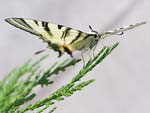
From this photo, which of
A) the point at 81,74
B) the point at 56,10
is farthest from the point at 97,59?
the point at 56,10

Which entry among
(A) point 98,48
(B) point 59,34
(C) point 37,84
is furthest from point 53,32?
(A) point 98,48

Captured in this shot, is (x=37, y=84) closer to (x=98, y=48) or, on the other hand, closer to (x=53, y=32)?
(x=53, y=32)

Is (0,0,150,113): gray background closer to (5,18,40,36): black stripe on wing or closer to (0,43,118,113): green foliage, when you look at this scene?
(0,43,118,113): green foliage

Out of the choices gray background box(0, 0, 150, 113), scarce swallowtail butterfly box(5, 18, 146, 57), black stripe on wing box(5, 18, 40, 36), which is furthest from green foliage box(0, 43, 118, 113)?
gray background box(0, 0, 150, 113)

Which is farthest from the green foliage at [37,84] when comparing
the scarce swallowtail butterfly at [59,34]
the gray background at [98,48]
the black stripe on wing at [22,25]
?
the gray background at [98,48]

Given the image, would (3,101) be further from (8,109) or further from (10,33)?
(10,33)

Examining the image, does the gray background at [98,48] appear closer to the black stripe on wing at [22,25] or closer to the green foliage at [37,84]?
the green foliage at [37,84]
